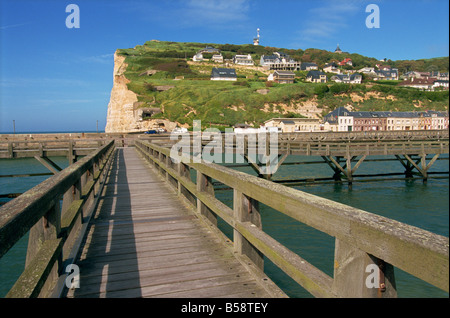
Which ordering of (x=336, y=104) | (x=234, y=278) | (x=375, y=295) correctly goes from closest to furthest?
1. (x=375, y=295)
2. (x=234, y=278)
3. (x=336, y=104)

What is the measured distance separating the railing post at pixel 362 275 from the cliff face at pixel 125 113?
220 feet

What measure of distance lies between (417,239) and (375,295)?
0.42 m

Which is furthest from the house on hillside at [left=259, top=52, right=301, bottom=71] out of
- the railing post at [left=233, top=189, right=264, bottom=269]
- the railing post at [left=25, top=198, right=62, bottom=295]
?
the railing post at [left=25, top=198, right=62, bottom=295]

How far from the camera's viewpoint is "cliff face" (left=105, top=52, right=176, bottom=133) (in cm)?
7019

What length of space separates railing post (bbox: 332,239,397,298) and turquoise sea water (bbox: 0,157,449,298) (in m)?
0.38

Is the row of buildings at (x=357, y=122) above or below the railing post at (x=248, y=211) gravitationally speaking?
above

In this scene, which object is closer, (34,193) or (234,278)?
(34,193)

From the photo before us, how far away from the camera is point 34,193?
232 centimetres

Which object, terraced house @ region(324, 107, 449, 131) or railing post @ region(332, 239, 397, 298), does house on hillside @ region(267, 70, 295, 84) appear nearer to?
terraced house @ region(324, 107, 449, 131)

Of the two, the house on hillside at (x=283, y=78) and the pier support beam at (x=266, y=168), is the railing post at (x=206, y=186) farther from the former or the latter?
the house on hillside at (x=283, y=78)

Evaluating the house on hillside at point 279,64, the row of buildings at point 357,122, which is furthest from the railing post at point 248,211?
the house on hillside at point 279,64

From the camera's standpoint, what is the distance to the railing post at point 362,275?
1521mm
